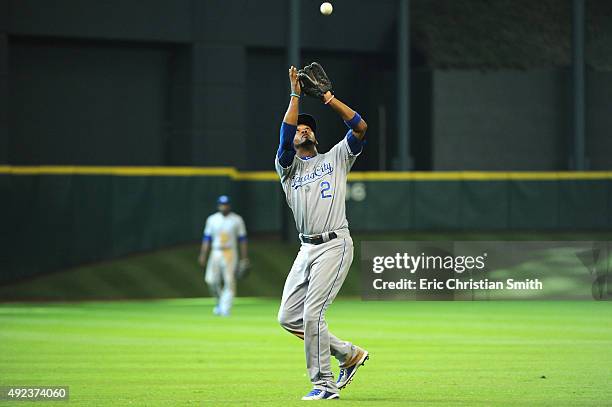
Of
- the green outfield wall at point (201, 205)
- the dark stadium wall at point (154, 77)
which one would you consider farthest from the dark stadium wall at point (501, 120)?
the green outfield wall at point (201, 205)

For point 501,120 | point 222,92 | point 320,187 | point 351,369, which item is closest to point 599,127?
point 501,120

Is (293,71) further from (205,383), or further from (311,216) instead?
(205,383)

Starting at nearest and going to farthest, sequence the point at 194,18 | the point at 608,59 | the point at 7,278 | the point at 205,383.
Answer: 1. the point at 205,383
2. the point at 7,278
3. the point at 194,18
4. the point at 608,59

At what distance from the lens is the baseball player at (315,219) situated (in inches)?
380

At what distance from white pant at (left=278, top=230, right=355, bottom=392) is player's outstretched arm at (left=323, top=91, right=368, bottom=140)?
83 cm

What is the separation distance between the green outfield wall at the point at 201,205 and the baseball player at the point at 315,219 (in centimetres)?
1641

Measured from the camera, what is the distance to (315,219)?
9.77m

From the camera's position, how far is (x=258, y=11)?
32.6 m

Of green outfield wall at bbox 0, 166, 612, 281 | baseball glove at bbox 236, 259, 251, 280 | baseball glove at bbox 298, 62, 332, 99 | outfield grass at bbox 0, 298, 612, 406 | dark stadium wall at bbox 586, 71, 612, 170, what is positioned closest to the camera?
baseball glove at bbox 298, 62, 332, 99

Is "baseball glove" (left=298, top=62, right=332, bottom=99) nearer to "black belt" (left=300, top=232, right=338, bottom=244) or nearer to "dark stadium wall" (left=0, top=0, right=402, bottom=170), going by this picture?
"black belt" (left=300, top=232, right=338, bottom=244)

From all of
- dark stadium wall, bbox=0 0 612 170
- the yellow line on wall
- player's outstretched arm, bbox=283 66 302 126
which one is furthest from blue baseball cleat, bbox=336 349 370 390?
dark stadium wall, bbox=0 0 612 170

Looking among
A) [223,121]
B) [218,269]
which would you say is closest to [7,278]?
[218,269]

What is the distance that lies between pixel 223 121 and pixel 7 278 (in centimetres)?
903

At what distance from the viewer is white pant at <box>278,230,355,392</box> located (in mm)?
9664
